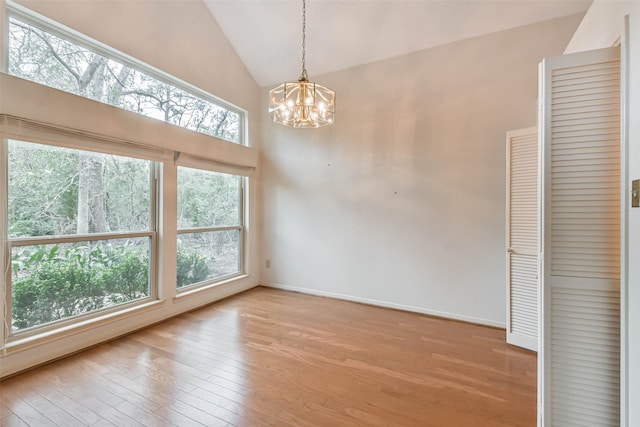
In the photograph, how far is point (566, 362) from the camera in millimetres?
1324

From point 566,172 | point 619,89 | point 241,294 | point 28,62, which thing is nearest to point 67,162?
point 28,62

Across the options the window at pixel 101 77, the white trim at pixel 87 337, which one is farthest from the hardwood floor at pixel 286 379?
the window at pixel 101 77

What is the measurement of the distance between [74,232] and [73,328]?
2.79ft

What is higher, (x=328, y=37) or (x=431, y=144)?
(x=328, y=37)

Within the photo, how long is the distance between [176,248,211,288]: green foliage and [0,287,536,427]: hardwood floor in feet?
1.89

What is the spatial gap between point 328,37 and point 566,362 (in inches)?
154

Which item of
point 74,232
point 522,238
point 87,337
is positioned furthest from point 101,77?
point 522,238

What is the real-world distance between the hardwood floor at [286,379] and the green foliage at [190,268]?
577 millimetres

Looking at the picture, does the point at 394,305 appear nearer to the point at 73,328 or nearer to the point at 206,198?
the point at 206,198

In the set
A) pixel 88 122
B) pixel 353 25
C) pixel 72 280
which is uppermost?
pixel 353 25

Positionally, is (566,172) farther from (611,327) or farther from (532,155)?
(532,155)

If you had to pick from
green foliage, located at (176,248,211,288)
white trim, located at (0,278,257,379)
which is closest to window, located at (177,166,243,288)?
green foliage, located at (176,248,211,288)

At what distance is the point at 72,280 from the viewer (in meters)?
2.44

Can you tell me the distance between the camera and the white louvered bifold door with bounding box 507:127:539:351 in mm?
2467
